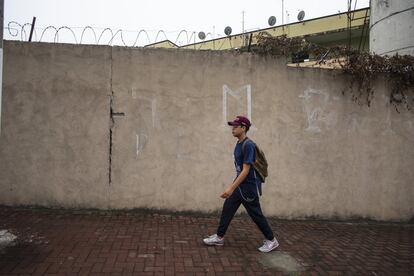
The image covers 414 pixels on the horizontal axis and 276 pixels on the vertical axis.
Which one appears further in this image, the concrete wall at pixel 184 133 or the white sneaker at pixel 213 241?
the concrete wall at pixel 184 133

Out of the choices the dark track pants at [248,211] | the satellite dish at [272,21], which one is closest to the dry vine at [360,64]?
the dark track pants at [248,211]

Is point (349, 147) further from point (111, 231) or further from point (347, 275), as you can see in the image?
point (111, 231)

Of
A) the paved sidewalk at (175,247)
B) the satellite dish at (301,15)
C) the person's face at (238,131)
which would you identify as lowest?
the paved sidewalk at (175,247)

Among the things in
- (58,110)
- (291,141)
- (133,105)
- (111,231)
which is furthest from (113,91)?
(291,141)

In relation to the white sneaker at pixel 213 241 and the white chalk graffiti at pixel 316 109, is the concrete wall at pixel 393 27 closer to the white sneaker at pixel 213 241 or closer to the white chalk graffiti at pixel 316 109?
the white chalk graffiti at pixel 316 109

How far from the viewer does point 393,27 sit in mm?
7973

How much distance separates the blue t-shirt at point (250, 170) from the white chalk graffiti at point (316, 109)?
2200mm

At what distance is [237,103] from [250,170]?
187 cm

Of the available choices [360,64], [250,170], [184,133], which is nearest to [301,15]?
[360,64]

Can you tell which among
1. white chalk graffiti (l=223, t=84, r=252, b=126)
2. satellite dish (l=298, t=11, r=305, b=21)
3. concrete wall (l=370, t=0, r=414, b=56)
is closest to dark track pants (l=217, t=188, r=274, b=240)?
white chalk graffiti (l=223, t=84, r=252, b=126)

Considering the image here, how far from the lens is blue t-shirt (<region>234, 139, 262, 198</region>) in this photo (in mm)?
4461

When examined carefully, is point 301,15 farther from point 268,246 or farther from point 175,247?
point 175,247

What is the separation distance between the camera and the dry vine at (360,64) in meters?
6.30

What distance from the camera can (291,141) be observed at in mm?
6344
